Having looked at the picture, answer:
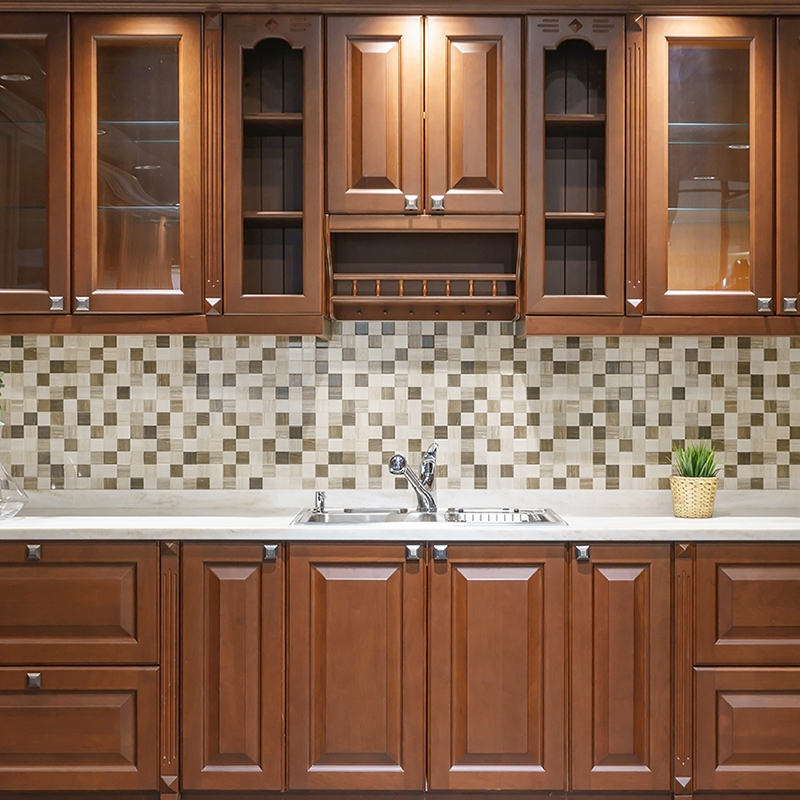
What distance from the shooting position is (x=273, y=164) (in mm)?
2580

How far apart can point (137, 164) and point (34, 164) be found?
325 mm

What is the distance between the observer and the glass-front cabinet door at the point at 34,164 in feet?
7.84

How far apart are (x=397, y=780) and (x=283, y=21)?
231 cm

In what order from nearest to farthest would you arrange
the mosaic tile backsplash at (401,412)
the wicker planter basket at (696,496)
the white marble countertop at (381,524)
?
the white marble countertop at (381,524) → the wicker planter basket at (696,496) → the mosaic tile backsplash at (401,412)

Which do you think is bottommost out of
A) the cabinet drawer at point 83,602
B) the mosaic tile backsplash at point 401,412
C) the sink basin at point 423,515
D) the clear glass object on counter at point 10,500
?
the cabinet drawer at point 83,602

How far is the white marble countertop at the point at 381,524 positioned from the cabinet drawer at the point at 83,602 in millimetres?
70

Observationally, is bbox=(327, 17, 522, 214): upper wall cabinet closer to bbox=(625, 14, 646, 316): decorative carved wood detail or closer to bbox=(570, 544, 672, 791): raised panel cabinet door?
bbox=(625, 14, 646, 316): decorative carved wood detail

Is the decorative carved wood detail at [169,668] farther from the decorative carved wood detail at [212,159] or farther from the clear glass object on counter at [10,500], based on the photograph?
the decorative carved wood detail at [212,159]

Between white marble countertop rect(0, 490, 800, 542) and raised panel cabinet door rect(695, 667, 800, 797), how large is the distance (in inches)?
16.1

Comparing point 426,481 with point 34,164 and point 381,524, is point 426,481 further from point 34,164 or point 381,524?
point 34,164

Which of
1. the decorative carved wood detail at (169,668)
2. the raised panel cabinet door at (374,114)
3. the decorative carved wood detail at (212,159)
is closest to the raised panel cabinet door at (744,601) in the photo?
the raised panel cabinet door at (374,114)

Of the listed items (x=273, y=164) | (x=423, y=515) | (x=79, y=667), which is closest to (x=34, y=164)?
(x=273, y=164)

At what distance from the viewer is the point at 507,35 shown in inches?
94.1

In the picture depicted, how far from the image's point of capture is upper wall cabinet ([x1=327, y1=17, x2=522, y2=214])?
2391mm
